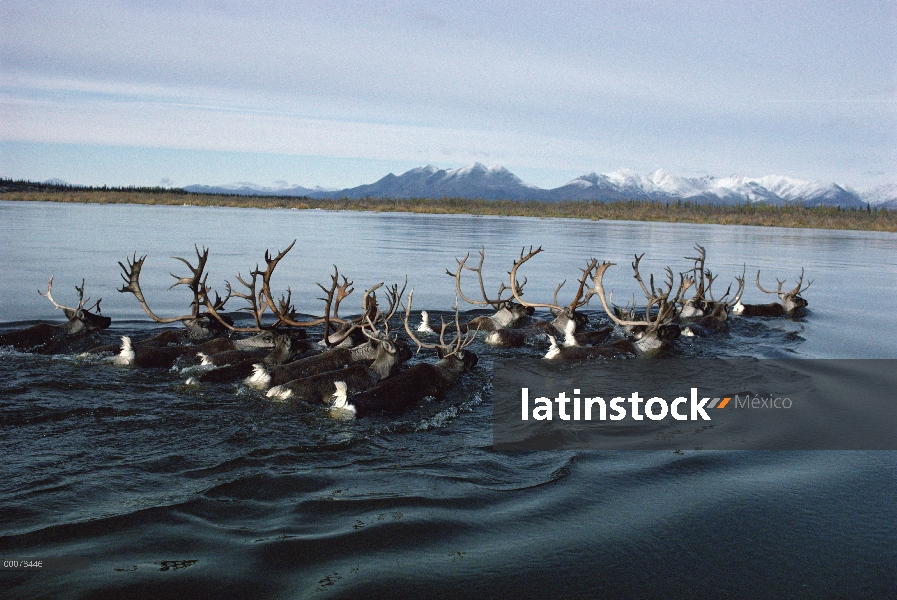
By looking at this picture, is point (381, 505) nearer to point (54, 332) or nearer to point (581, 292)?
point (581, 292)

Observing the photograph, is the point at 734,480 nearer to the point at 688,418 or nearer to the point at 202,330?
the point at 688,418

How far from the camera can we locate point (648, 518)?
17.3ft

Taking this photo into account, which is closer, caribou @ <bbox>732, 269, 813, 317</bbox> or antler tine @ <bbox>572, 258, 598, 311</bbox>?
antler tine @ <bbox>572, 258, 598, 311</bbox>

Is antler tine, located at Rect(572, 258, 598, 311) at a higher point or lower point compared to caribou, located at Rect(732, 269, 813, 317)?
higher

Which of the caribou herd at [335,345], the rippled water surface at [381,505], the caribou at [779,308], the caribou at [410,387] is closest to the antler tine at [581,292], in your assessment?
the caribou herd at [335,345]

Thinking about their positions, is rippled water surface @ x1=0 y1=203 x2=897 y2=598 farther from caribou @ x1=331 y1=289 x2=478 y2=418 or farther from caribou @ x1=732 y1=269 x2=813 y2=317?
caribou @ x1=732 y1=269 x2=813 y2=317

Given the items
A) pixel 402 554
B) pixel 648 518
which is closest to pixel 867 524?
pixel 648 518

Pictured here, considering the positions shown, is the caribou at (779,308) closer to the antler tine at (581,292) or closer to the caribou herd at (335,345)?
the caribou herd at (335,345)

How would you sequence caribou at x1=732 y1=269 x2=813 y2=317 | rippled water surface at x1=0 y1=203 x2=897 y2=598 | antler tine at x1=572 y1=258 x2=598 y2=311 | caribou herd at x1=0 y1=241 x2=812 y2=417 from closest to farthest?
rippled water surface at x1=0 y1=203 x2=897 y2=598
caribou herd at x1=0 y1=241 x2=812 y2=417
antler tine at x1=572 y1=258 x2=598 y2=311
caribou at x1=732 y1=269 x2=813 y2=317

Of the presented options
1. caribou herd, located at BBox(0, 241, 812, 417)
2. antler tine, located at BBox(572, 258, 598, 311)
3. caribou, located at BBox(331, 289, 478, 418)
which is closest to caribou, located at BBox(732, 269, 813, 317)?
caribou herd, located at BBox(0, 241, 812, 417)

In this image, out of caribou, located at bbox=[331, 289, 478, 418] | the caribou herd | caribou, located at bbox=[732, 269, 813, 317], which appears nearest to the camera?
caribou, located at bbox=[331, 289, 478, 418]

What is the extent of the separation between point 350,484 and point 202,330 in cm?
527

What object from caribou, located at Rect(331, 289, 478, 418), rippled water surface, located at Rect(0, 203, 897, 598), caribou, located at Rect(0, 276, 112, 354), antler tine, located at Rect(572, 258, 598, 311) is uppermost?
antler tine, located at Rect(572, 258, 598, 311)

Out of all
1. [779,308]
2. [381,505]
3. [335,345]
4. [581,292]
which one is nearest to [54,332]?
[335,345]
